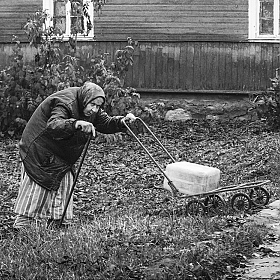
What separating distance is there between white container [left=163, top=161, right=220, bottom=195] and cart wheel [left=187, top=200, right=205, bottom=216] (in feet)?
0.37

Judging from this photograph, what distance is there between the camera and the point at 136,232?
6.49 metres

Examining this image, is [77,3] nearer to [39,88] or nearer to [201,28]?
[39,88]

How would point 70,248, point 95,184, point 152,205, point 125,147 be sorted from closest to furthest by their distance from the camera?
point 70,248 < point 152,205 < point 95,184 < point 125,147

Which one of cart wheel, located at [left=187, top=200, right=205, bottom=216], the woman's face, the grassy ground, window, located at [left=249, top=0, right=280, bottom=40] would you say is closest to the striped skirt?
the grassy ground

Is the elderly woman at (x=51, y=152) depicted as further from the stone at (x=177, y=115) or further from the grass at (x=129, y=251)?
the stone at (x=177, y=115)

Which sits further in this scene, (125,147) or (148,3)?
(148,3)

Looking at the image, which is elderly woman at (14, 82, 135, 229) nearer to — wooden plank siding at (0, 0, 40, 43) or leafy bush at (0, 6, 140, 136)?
leafy bush at (0, 6, 140, 136)

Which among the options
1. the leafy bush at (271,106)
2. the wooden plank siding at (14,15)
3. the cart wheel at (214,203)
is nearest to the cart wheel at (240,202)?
the cart wheel at (214,203)

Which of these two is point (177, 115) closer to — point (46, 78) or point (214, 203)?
point (46, 78)

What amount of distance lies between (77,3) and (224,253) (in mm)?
10569

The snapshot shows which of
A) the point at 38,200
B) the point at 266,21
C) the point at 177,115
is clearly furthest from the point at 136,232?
the point at 266,21

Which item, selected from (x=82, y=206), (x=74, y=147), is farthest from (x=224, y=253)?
(x=82, y=206)

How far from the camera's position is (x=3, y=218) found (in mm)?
9086

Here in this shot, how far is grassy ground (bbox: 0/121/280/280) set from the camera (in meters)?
5.30
